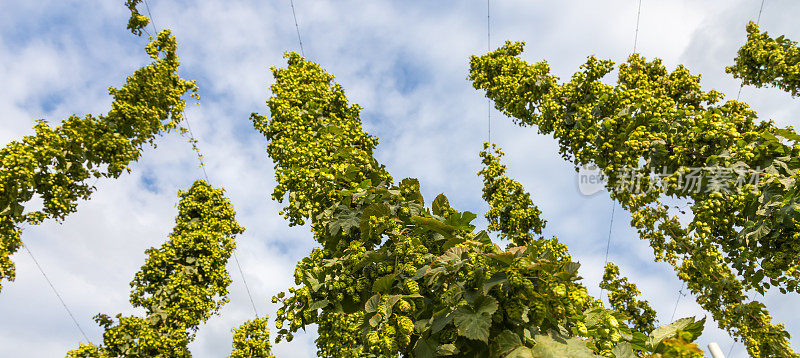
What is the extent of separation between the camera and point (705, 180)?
4.50 metres

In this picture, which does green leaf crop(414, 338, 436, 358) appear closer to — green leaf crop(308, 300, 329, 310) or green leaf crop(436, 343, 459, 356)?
green leaf crop(436, 343, 459, 356)

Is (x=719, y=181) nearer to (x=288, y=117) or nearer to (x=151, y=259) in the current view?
(x=288, y=117)

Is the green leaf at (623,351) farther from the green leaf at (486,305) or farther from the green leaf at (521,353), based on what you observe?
the green leaf at (486,305)

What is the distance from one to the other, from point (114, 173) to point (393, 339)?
29.1 ft

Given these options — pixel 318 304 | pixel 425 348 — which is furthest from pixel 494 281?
pixel 318 304

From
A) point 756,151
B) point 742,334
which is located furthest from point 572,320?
point 742,334

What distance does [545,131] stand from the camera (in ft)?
23.9

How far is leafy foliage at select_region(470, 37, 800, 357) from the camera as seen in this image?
4.04 meters

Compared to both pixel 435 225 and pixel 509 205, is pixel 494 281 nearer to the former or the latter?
A: pixel 435 225

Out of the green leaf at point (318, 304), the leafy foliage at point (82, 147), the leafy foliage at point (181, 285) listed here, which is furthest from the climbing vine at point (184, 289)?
the green leaf at point (318, 304)

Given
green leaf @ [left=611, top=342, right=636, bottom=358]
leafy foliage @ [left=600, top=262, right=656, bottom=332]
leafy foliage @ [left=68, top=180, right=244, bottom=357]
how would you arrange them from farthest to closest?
1. leafy foliage @ [left=68, top=180, right=244, bottom=357]
2. leafy foliage @ [left=600, top=262, right=656, bottom=332]
3. green leaf @ [left=611, top=342, right=636, bottom=358]

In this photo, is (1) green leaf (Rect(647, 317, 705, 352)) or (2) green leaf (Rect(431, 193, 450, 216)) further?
(2) green leaf (Rect(431, 193, 450, 216))

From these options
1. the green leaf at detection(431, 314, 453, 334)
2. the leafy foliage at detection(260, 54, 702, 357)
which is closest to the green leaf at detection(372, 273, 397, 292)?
the leafy foliage at detection(260, 54, 702, 357)

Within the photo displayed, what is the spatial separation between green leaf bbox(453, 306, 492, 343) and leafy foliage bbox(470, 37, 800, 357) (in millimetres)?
3513
